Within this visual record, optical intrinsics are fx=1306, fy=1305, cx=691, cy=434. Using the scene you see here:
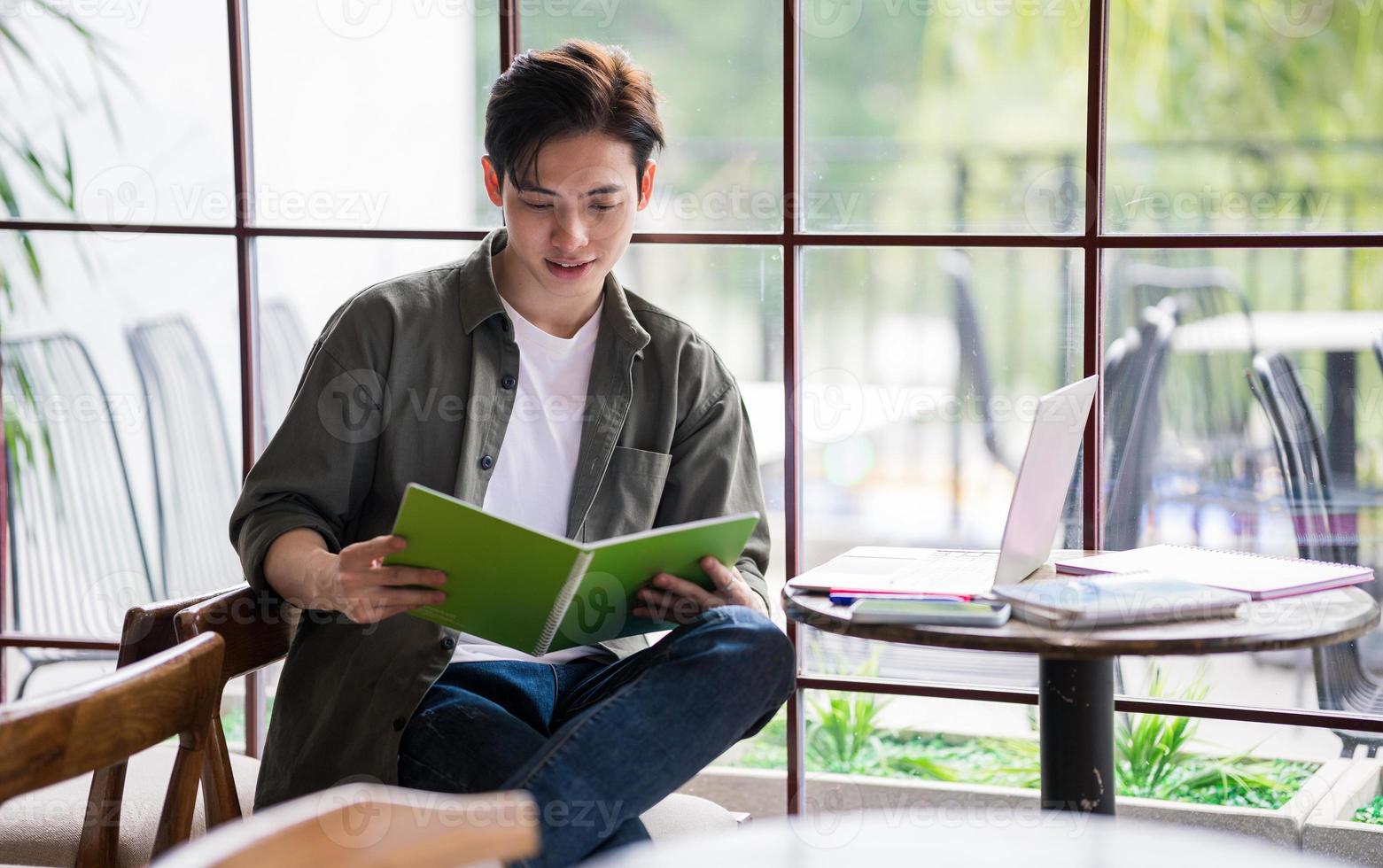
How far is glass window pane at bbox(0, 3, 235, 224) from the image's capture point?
8.43 ft

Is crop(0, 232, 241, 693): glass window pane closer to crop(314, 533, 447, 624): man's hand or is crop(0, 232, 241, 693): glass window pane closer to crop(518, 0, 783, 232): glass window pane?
crop(518, 0, 783, 232): glass window pane

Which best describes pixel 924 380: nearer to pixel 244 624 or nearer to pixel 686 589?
pixel 686 589

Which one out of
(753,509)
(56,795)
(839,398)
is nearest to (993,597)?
(753,509)

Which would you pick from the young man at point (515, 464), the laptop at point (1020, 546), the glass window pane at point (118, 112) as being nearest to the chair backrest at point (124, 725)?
the young man at point (515, 464)

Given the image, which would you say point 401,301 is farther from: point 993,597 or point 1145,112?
point 1145,112

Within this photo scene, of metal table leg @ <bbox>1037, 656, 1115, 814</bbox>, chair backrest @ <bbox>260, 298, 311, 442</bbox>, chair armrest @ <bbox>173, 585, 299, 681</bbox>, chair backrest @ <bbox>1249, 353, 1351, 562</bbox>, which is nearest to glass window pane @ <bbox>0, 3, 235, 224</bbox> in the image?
chair backrest @ <bbox>260, 298, 311, 442</bbox>

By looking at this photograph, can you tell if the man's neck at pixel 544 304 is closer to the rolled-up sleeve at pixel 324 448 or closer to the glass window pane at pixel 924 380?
the rolled-up sleeve at pixel 324 448

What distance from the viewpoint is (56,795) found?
6.31 feet

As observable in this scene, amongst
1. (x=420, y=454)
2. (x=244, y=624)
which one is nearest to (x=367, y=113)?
(x=420, y=454)

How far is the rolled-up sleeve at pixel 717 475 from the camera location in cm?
207

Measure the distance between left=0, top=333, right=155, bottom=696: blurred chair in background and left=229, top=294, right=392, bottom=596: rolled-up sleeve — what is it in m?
0.91

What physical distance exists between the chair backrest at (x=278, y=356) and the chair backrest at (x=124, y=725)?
125cm

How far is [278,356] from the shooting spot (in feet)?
8.61

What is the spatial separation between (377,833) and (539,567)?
2.09 feet
